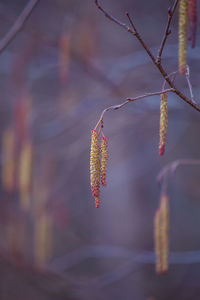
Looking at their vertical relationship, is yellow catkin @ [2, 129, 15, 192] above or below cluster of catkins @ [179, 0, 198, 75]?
below

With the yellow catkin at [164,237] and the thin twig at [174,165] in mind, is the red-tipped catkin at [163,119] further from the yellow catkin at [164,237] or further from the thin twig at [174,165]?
the yellow catkin at [164,237]

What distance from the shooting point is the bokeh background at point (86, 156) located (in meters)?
2.17

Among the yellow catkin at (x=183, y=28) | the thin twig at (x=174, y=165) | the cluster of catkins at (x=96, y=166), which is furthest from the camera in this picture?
the thin twig at (x=174, y=165)

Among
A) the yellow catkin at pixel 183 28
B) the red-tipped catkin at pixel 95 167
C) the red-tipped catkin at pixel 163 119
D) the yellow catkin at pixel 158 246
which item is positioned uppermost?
the yellow catkin at pixel 183 28

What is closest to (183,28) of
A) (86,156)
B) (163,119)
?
(163,119)

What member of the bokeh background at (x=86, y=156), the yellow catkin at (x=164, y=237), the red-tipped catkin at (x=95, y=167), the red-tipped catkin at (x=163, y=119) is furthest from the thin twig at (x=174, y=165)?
the bokeh background at (x=86, y=156)

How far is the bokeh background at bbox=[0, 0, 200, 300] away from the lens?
217 centimetres

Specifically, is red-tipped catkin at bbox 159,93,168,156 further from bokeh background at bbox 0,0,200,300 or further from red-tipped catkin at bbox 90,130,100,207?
bokeh background at bbox 0,0,200,300

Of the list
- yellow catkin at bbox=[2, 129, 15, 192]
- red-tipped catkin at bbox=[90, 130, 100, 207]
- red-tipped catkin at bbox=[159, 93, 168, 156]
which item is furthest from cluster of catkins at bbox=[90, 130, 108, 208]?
yellow catkin at bbox=[2, 129, 15, 192]

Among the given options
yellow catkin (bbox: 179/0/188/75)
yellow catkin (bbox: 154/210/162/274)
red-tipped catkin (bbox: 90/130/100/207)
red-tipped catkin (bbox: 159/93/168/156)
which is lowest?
yellow catkin (bbox: 154/210/162/274)

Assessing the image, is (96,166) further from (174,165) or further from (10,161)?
(10,161)

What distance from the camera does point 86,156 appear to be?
15.2 ft

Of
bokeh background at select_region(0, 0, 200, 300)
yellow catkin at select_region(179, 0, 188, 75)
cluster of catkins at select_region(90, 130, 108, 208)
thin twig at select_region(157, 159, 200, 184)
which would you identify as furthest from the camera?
bokeh background at select_region(0, 0, 200, 300)

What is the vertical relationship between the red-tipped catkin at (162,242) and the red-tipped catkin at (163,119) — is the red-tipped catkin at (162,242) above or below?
below
